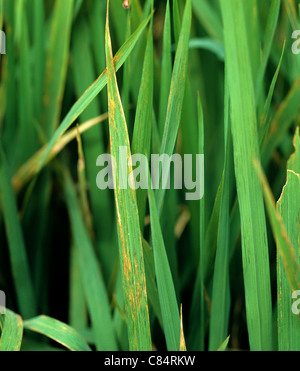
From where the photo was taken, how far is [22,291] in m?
0.50

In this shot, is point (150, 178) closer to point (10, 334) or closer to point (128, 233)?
point (128, 233)

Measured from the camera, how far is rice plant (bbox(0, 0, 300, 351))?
0.36 m

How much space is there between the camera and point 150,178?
0.36m

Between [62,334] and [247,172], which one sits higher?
[247,172]

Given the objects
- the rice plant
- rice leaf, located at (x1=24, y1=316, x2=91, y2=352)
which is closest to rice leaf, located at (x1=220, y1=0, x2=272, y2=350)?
the rice plant

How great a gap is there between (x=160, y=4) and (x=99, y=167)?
0.23 metres

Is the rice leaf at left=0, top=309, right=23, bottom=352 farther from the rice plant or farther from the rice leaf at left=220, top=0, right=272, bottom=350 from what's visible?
the rice leaf at left=220, top=0, right=272, bottom=350

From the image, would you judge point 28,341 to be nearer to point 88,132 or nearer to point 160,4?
point 88,132

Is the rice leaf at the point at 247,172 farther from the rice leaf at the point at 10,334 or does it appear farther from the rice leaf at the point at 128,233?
the rice leaf at the point at 10,334

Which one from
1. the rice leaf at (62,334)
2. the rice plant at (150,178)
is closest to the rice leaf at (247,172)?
the rice plant at (150,178)

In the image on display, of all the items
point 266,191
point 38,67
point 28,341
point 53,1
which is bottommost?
point 28,341

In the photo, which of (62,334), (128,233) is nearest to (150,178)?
(128,233)
